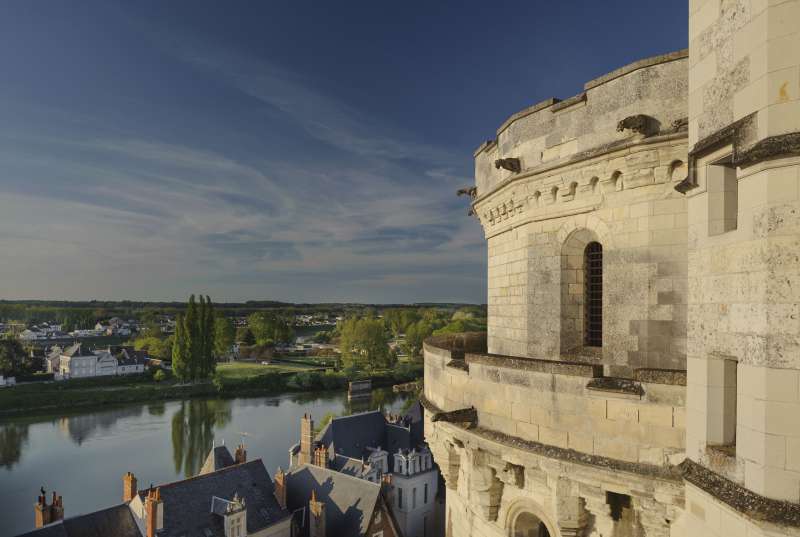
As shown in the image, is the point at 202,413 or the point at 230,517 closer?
the point at 230,517

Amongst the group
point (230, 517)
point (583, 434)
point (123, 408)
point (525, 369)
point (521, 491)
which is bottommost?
point (123, 408)

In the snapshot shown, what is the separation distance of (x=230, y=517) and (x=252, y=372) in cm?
6600

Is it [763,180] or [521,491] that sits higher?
[763,180]

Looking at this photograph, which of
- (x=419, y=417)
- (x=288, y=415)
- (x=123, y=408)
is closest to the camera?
(x=419, y=417)

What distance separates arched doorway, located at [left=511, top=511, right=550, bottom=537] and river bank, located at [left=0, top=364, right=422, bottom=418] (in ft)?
219

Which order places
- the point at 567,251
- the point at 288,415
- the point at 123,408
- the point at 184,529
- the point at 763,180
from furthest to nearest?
the point at 123,408
the point at 288,415
the point at 184,529
the point at 567,251
the point at 763,180

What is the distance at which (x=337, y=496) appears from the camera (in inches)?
1040

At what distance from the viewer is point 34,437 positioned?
48250 millimetres

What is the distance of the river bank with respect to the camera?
6244 cm

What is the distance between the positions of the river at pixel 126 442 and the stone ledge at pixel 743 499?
3415 cm

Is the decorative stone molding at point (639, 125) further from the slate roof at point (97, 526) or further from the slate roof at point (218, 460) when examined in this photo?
the slate roof at point (218, 460)

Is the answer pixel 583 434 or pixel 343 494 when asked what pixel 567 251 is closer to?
pixel 583 434

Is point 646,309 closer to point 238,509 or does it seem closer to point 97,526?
point 238,509

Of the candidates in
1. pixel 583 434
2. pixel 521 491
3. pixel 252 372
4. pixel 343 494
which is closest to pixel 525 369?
pixel 583 434
